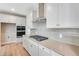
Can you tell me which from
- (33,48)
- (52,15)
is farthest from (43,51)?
(52,15)

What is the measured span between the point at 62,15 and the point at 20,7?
615mm

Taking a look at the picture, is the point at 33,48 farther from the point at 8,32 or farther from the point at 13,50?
the point at 8,32

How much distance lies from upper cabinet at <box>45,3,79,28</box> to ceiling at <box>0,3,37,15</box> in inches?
9.1

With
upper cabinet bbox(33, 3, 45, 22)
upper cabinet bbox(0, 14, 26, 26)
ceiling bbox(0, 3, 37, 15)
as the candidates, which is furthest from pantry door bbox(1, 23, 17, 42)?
upper cabinet bbox(33, 3, 45, 22)

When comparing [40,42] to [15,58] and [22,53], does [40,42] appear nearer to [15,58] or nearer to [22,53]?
[22,53]

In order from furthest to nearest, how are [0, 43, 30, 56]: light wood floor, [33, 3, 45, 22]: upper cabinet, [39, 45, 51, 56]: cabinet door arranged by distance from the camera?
[33, 3, 45, 22]: upper cabinet → [0, 43, 30, 56]: light wood floor → [39, 45, 51, 56]: cabinet door

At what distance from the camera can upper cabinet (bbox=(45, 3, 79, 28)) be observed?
1396 millimetres

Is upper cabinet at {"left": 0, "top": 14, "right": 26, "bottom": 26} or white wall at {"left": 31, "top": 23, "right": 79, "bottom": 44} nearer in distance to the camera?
upper cabinet at {"left": 0, "top": 14, "right": 26, "bottom": 26}

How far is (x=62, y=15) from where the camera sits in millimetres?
1430

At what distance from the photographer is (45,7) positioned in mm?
1422

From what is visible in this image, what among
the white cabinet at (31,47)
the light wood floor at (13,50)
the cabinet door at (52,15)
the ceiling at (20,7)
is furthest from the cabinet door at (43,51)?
the ceiling at (20,7)

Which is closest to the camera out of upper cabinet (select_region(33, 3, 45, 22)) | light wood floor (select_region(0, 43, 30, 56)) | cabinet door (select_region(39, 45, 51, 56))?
cabinet door (select_region(39, 45, 51, 56))

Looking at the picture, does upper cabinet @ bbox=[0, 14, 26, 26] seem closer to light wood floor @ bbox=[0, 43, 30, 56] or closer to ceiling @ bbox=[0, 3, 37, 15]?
ceiling @ bbox=[0, 3, 37, 15]

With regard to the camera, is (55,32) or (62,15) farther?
(55,32)
